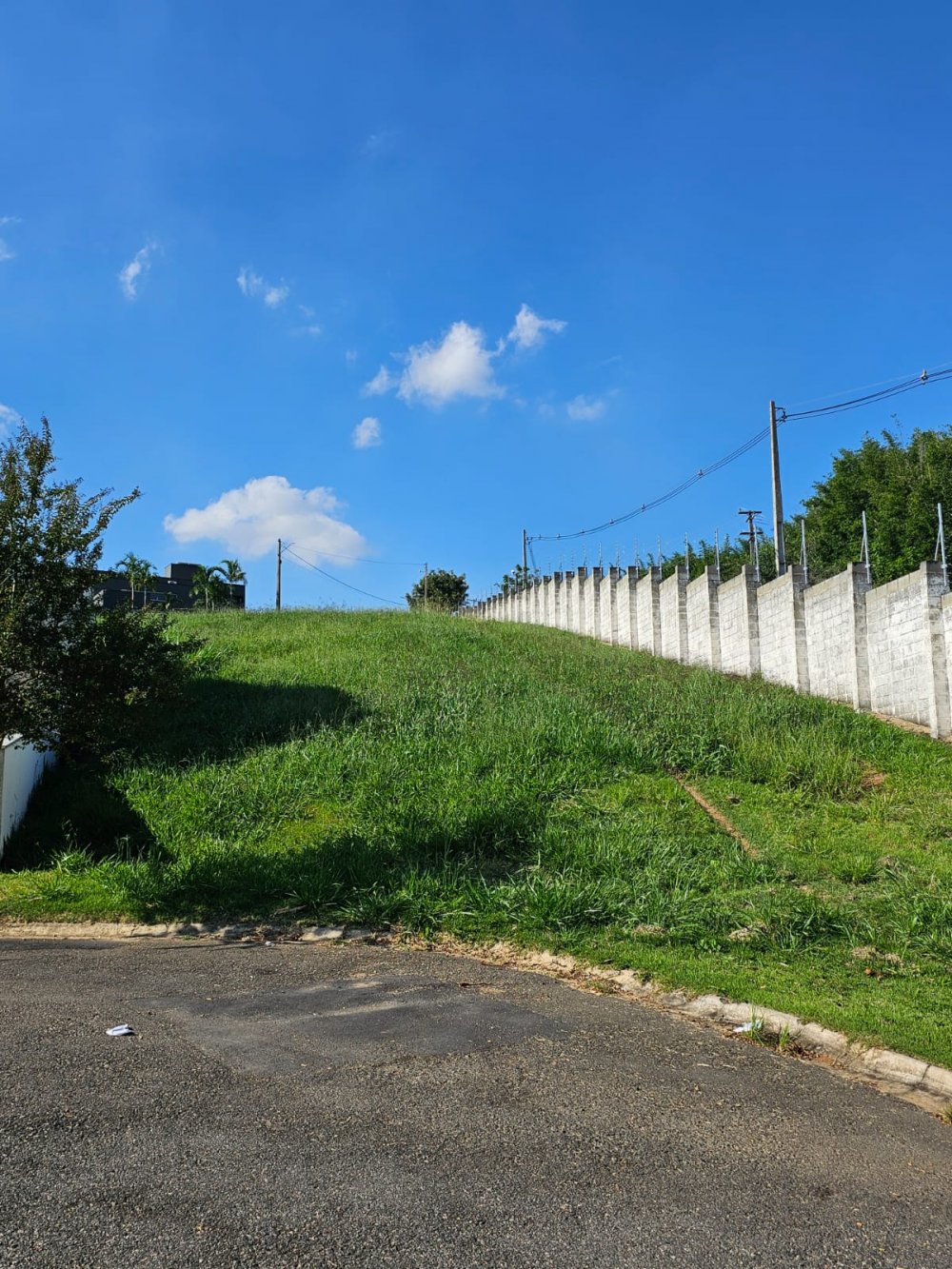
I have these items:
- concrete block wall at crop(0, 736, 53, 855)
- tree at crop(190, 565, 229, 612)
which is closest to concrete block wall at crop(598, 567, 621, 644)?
concrete block wall at crop(0, 736, 53, 855)

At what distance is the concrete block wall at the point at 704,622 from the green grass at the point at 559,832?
4.81 meters

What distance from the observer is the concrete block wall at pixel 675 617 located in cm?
2539

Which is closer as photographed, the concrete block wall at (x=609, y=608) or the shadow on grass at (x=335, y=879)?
the shadow on grass at (x=335, y=879)

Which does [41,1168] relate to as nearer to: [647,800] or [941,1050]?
[941,1050]

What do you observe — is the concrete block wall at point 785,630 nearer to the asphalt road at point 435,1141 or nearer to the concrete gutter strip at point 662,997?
the concrete gutter strip at point 662,997

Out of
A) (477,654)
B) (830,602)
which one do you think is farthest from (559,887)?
(477,654)

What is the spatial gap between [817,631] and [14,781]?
51.9 feet

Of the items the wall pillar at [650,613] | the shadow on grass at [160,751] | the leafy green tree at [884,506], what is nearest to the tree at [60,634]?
the shadow on grass at [160,751]

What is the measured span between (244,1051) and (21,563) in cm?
589

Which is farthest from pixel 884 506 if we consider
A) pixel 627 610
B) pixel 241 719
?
pixel 241 719

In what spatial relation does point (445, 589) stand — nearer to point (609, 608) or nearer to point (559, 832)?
point (609, 608)

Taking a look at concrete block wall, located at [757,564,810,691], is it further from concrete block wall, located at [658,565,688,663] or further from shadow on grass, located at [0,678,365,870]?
shadow on grass, located at [0,678,365,870]

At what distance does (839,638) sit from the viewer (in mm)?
17984

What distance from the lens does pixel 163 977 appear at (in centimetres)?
696
